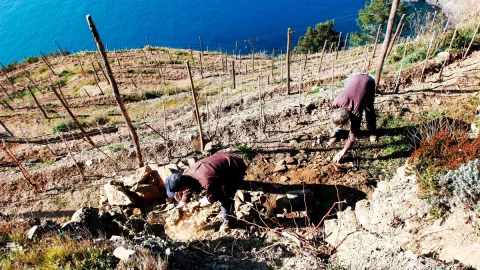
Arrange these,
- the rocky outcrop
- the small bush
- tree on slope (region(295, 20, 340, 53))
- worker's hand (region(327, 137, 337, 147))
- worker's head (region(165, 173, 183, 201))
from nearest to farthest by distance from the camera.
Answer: the rocky outcrop, the small bush, worker's head (region(165, 173, 183, 201)), worker's hand (region(327, 137, 337, 147)), tree on slope (region(295, 20, 340, 53))

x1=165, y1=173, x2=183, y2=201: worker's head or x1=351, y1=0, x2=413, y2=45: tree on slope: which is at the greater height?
x1=351, y1=0, x2=413, y2=45: tree on slope

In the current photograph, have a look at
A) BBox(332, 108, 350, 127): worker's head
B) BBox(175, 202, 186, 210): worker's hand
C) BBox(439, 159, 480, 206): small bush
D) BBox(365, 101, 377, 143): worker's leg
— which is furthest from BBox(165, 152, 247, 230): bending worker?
BBox(439, 159, 480, 206): small bush

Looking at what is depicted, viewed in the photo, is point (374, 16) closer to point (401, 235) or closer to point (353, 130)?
point (353, 130)

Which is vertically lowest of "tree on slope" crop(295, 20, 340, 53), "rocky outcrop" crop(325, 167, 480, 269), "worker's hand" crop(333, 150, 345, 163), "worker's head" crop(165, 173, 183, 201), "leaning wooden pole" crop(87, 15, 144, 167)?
"rocky outcrop" crop(325, 167, 480, 269)

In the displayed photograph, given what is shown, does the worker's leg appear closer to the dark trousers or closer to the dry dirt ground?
the dry dirt ground

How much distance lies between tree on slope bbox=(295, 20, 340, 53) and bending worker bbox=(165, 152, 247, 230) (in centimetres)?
2229

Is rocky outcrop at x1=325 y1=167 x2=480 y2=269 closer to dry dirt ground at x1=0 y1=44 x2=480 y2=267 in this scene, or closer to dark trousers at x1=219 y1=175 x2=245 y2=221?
dry dirt ground at x1=0 y1=44 x2=480 y2=267

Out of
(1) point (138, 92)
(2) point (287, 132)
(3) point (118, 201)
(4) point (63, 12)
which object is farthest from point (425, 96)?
(4) point (63, 12)

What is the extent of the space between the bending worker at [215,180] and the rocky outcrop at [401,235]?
1624 mm

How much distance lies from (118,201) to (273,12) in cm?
3757

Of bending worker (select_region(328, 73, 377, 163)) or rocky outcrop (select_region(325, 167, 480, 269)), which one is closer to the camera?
rocky outcrop (select_region(325, 167, 480, 269))

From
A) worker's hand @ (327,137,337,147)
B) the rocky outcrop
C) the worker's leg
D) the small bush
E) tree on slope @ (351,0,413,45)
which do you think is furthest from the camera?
tree on slope @ (351,0,413,45)

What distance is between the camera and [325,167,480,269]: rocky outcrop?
359 centimetres

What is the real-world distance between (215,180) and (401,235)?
2.70 meters
